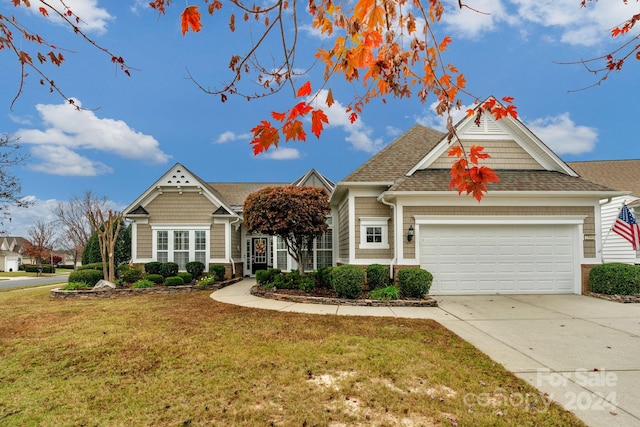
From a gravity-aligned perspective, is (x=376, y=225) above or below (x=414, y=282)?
above

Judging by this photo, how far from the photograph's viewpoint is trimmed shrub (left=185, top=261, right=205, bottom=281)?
1483cm

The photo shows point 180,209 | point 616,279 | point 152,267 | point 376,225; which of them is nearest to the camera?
point 616,279

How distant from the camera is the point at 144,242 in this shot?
50.9ft

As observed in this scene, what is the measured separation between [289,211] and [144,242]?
8323 millimetres

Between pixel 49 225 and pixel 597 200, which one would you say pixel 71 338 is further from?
pixel 49 225

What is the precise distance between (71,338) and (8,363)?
1.25 meters

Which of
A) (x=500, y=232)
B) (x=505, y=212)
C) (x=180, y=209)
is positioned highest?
(x=180, y=209)

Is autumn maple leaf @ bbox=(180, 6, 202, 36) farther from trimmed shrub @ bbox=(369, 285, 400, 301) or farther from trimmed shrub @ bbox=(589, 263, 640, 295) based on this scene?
trimmed shrub @ bbox=(589, 263, 640, 295)

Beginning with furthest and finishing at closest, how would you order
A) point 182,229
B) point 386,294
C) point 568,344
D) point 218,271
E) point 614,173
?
point 614,173, point 182,229, point 218,271, point 386,294, point 568,344

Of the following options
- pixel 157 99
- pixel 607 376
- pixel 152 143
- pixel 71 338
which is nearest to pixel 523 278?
pixel 607 376

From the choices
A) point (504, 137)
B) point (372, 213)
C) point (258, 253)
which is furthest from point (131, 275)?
point (504, 137)

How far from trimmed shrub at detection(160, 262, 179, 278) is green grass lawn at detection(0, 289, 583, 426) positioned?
7.04m

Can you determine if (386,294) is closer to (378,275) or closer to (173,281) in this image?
(378,275)

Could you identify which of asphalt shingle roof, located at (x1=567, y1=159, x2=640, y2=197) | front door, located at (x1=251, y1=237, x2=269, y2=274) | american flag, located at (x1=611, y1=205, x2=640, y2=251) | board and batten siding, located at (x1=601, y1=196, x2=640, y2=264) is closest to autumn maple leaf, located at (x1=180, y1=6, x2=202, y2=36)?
american flag, located at (x1=611, y1=205, x2=640, y2=251)
